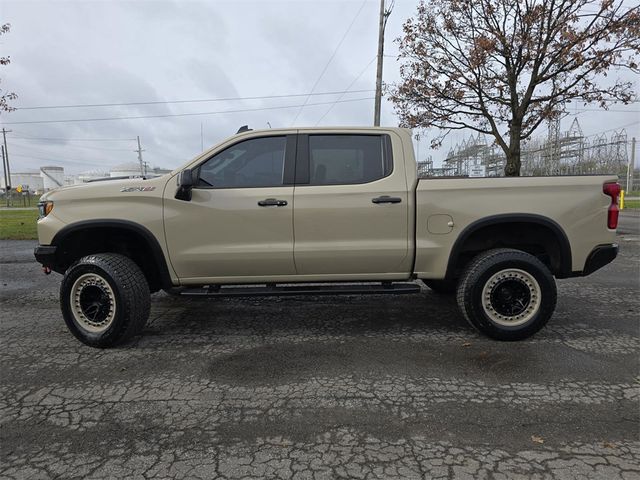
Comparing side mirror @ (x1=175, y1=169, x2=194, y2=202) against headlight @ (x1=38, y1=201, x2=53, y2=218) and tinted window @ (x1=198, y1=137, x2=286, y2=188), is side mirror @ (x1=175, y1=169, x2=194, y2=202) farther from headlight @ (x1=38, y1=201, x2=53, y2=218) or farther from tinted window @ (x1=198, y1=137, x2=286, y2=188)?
headlight @ (x1=38, y1=201, x2=53, y2=218)

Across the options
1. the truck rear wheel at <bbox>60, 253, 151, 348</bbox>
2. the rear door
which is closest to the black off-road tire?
the rear door

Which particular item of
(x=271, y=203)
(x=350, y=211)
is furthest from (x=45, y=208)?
(x=350, y=211)

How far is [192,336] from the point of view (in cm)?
430

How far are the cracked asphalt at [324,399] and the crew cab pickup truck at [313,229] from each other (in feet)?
1.51

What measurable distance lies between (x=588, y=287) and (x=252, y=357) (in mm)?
5119

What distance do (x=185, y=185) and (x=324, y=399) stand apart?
2.22m

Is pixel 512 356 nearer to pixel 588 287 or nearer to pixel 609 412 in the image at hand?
pixel 609 412

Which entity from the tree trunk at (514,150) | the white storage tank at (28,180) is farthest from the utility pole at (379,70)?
the white storage tank at (28,180)

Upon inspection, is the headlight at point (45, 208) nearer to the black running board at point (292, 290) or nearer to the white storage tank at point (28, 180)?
the black running board at point (292, 290)

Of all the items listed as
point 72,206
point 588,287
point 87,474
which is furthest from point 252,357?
point 588,287

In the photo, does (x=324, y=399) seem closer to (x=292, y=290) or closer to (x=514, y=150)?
(x=292, y=290)

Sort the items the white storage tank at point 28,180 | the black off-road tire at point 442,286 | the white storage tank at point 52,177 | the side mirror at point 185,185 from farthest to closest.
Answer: the white storage tank at point 28,180 < the white storage tank at point 52,177 < the black off-road tire at point 442,286 < the side mirror at point 185,185

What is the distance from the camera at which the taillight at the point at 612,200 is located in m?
3.98

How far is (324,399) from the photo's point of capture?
3.03 m
